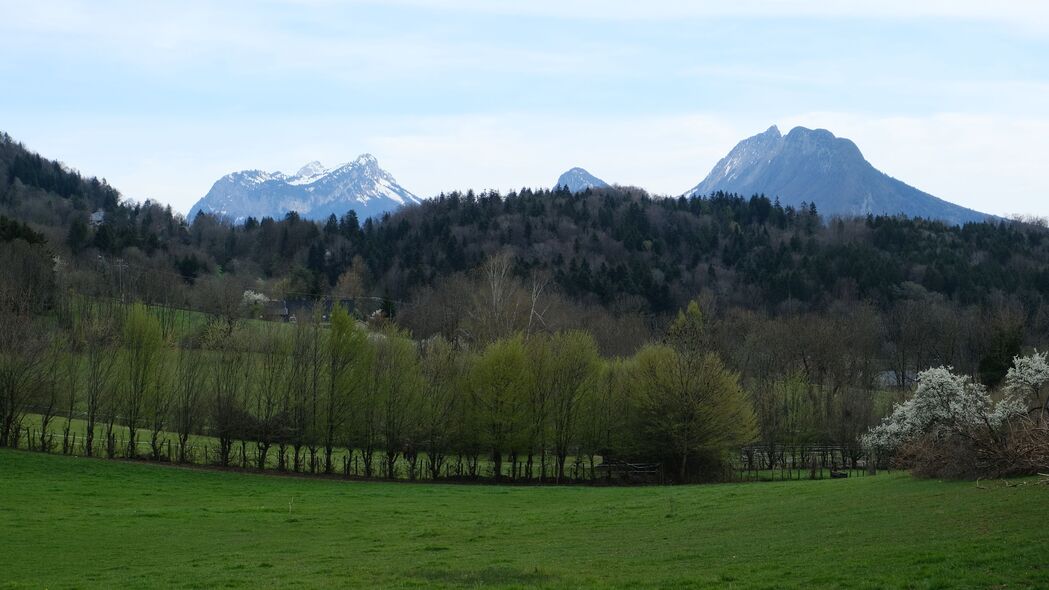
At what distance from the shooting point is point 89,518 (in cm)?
3059

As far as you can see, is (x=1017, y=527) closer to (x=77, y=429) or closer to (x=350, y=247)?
(x=77, y=429)

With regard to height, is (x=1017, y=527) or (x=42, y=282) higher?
(x=42, y=282)

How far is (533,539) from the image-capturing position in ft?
83.6

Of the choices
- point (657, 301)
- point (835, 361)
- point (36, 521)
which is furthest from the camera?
point (657, 301)

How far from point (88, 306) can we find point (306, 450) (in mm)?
37485

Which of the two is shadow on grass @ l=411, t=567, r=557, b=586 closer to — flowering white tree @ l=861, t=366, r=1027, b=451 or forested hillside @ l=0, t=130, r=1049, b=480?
flowering white tree @ l=861, t=366, r=1027, b=451

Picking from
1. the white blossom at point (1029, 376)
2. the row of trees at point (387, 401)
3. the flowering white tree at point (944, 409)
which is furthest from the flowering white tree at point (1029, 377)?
the row of trees at point (387, 401)

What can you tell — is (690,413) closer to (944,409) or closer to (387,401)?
(387,401)

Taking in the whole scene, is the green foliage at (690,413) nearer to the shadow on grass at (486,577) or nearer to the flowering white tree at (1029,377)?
the flowering white tree at (1029,377)

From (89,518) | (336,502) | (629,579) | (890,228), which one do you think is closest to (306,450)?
(336,502)

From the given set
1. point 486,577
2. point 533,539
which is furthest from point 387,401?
point 486,577

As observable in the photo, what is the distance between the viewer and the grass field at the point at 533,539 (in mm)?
16422

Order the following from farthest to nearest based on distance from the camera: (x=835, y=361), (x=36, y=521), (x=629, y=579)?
1. (x=835, y=361)
2. (x=36, y=521)
3. (x=629, y=579)

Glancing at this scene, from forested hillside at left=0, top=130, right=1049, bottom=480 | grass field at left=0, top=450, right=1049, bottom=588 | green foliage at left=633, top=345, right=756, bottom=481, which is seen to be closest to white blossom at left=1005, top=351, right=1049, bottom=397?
grass field at left=0, top=450, right=1049, bottom=588
